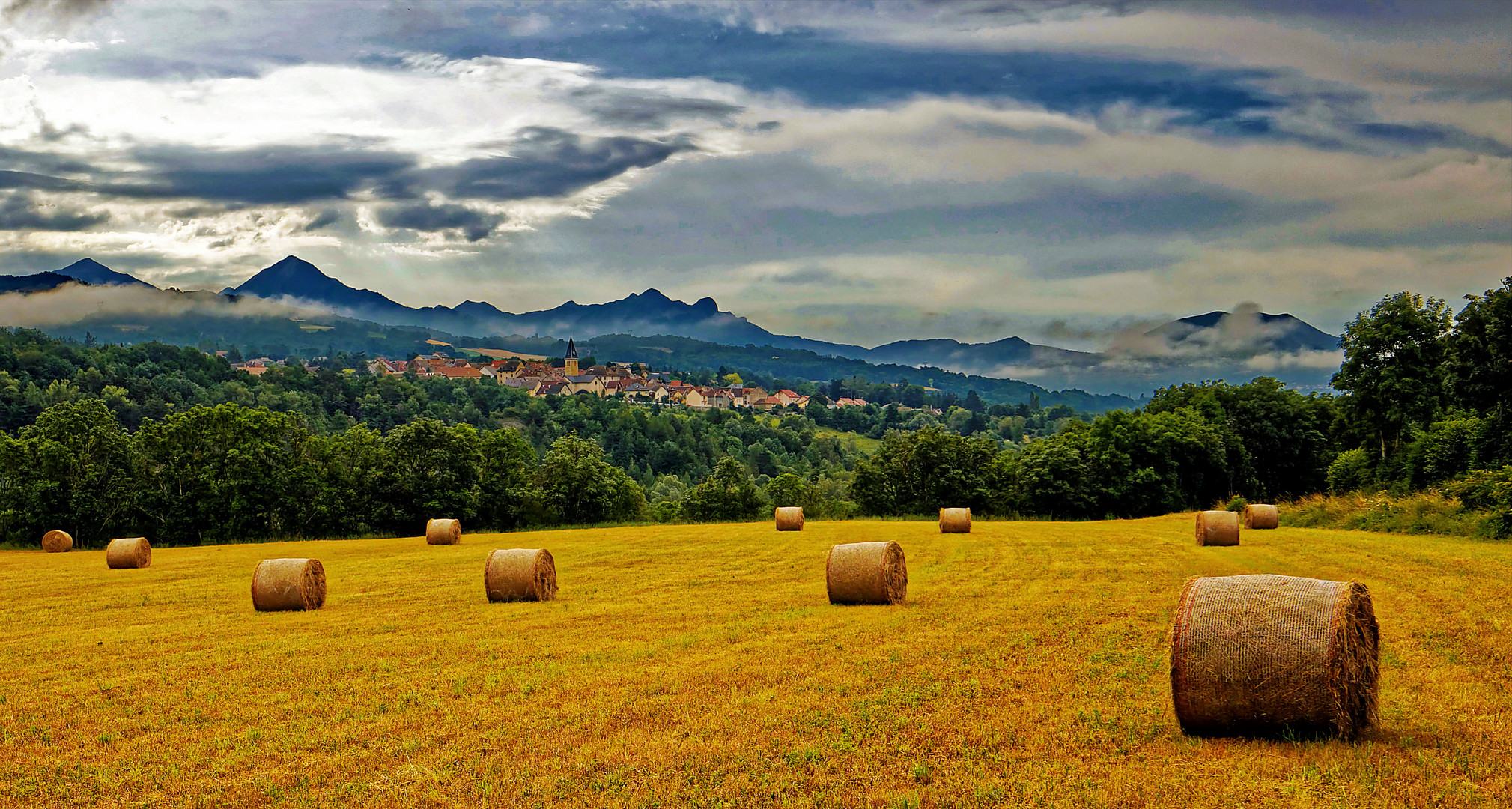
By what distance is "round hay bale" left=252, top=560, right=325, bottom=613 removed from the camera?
20.4 m

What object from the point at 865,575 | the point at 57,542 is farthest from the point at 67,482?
the point at 865,575

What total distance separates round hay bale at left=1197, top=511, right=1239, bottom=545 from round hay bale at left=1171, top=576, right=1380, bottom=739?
2377cm

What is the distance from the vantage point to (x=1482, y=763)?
26.4 ft

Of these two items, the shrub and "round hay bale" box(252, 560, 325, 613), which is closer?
"round hay bale" box(252, 560, 325, 613)

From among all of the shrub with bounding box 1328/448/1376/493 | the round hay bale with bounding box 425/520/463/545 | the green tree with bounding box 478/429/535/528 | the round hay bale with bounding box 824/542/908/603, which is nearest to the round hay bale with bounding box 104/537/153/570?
the round hay bale with bounding box 425/520/463/545

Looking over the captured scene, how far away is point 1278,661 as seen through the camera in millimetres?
8789

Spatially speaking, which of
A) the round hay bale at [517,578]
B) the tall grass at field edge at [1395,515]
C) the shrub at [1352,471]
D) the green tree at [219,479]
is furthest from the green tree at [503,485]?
the shrub at [1352,471]

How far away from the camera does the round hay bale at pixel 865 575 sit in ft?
60.5

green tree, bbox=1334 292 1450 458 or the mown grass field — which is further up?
green tree, bbox=1334 292 1450 458

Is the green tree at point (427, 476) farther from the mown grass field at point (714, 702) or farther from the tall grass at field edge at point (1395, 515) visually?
the tall grass at field edge at point (1395, 515)

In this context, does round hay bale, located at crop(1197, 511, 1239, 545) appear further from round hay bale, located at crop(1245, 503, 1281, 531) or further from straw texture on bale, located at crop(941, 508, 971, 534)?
straw texture on bale, located at crop(941, 508, 971, 534)

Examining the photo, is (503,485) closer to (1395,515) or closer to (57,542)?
(57,542)

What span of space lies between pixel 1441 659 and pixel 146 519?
62.6m

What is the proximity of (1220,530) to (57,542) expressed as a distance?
2038 inches
